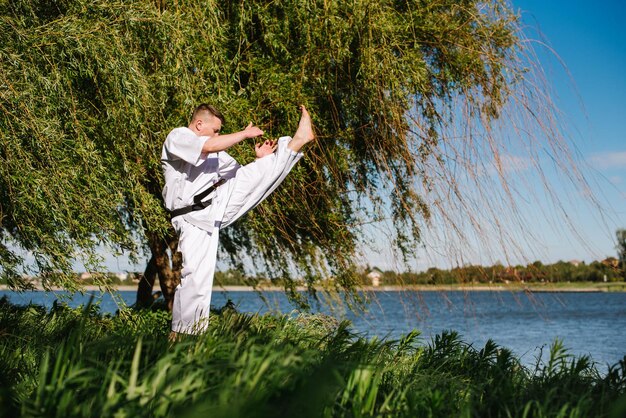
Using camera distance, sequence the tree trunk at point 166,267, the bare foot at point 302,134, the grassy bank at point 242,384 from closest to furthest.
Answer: the grassy bank at point 242,384, the bare foot at point 302,134, the tree trunk at point 166,267

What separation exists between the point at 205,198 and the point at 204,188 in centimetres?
9

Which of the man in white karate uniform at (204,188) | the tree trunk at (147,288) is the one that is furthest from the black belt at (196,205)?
the tree trunk at (147,288)

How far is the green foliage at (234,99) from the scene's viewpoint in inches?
199

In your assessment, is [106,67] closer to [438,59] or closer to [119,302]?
[119,302]

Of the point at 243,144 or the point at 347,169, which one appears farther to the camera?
the point at 347,169

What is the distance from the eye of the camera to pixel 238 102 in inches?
266

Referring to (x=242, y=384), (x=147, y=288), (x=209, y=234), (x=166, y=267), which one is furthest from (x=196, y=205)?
(x=147, y=288)

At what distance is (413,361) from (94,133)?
3321 mm

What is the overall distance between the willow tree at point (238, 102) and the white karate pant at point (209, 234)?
1443 mm

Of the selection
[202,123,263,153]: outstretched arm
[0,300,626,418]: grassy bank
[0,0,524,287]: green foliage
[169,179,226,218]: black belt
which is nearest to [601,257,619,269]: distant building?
[0,300,626,418]: grassy bank

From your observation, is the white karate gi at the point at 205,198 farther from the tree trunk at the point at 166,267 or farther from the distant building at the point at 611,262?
the tree trunk at the point at 166,267

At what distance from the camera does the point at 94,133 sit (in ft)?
18.6

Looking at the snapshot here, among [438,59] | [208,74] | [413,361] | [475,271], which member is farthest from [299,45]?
[413,361]

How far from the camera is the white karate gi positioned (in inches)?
162
